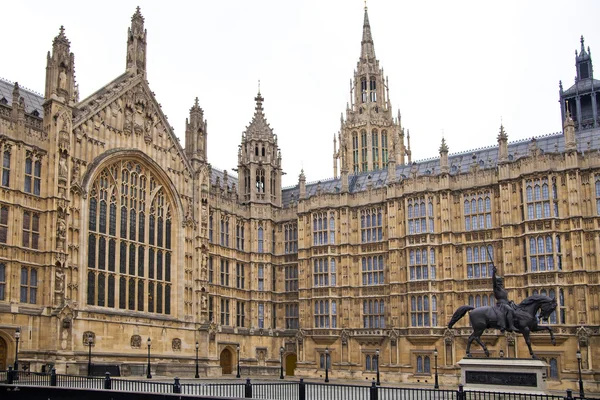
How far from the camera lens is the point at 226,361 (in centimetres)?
7144

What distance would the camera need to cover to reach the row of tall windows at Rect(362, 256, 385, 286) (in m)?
70.6

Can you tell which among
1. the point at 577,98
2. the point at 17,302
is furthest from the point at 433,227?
the point at 17,302

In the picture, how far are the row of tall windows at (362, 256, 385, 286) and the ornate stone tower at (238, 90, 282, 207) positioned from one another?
40.9 feet

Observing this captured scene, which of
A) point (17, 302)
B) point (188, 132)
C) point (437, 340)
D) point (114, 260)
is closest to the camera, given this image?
point (17, 302)

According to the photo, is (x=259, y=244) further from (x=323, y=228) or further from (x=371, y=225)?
(x=371, y=225)

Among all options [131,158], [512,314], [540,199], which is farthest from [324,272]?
[512,314]

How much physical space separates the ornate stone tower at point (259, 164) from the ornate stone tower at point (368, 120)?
32284 millimetres

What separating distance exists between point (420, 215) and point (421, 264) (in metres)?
4.36

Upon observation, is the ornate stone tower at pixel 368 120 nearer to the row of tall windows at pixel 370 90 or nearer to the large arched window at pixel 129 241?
the row of tall windows at pixel 370 90

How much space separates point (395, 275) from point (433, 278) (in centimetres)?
370

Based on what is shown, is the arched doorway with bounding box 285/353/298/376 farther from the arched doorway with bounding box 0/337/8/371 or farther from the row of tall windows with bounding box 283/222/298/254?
the arched doorway with bounding box 0/337/8/371

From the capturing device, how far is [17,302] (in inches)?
1970

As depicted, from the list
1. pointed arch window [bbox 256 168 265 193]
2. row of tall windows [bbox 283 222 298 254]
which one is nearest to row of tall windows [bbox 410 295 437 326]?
row of tall windows [bbox 283 222 298 254]

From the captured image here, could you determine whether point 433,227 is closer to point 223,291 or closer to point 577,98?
point 223,291
